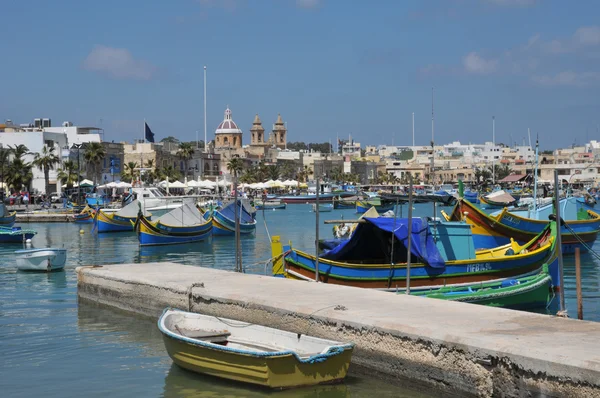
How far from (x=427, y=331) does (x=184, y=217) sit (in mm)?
32814

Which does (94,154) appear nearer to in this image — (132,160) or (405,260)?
(132,160)

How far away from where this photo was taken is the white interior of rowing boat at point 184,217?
4328cm

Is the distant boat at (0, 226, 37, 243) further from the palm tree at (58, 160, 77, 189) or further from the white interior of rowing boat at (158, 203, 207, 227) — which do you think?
the palm tree at (58, 160, 77, 189)

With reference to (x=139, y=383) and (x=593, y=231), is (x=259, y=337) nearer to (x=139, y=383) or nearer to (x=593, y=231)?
(x=139, y=383)

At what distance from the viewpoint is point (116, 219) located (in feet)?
167

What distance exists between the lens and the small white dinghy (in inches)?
1081

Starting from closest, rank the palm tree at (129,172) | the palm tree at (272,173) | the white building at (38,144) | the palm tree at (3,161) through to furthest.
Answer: the palm tree at (3,161) < the white building at (38,144) < the palm tree at (129,172) < the palm tree at (272,173)

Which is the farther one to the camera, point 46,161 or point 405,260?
point 46,161

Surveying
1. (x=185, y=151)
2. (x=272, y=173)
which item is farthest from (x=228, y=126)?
(x=185, y=151)

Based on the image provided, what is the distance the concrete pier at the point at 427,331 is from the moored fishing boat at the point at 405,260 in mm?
1735

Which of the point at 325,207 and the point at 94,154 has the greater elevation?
the point at 94,154

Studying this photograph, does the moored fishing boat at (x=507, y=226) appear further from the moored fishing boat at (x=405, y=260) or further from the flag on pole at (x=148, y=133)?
the flag on pole at (x=148, y=133)

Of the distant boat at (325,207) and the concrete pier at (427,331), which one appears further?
the distant boat at (325,207)

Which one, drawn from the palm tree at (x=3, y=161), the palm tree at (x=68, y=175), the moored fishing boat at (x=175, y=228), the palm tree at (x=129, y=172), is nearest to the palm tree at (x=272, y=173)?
the palm tree at (x=129, y=172)
